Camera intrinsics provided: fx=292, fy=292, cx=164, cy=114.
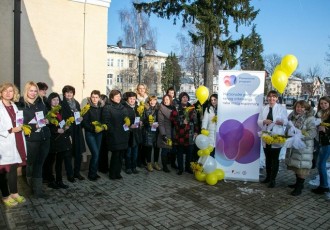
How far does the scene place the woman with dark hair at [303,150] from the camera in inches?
214

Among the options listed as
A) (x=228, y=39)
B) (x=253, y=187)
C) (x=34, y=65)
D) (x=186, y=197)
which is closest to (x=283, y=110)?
(x=253, y=187)

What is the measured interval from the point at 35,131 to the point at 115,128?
1.72 metres

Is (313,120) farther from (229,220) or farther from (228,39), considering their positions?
(228,39)

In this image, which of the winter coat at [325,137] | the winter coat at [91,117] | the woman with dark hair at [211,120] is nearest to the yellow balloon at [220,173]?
the woman with dark hair at [211,120]

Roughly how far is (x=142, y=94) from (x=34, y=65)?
270 centimetres

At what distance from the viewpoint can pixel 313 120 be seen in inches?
215

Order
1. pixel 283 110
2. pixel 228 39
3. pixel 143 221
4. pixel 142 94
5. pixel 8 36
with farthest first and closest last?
pixel 228 39 < pixel 142 94 < pixel 8 36 < pixel 283 110 < pixel 143 221

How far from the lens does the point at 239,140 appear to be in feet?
20.8

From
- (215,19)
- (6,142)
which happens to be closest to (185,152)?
(6,142)

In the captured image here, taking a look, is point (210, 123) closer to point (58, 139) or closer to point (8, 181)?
point (58, 139)

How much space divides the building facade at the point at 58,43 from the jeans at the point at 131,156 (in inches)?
84.5

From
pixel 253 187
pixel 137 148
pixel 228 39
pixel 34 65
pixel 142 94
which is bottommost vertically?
pixel 253 187

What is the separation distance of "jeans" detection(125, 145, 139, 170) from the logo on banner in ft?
8.16

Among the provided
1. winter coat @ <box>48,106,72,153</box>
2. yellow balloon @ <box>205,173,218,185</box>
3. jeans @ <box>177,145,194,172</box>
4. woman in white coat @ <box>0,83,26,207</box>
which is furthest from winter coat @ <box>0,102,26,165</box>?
yellow balloon @ <box>205,173,218,185</box>
